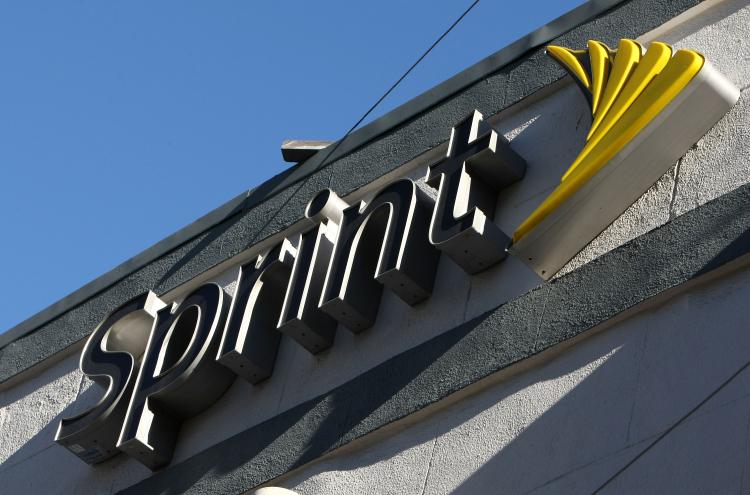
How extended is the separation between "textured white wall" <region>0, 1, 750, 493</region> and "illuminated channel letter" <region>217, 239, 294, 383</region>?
124 mm

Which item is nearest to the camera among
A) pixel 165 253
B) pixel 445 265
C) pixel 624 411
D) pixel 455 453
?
pixel 624 411

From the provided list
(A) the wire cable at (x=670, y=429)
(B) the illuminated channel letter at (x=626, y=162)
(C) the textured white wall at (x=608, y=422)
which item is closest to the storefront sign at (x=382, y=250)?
(B) the illuminated channel letter at (x=626, y=162)

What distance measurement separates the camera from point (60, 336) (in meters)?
13.2

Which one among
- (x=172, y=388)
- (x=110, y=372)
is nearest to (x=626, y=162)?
(x=172, y=388)

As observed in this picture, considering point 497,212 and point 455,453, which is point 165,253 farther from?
point 455,453

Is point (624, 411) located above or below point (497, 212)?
below

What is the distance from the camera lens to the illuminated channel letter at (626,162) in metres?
9.02

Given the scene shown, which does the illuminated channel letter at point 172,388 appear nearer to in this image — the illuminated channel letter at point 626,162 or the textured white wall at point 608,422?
the textured white wall at point 608,422

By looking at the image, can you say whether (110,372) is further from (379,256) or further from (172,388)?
(379,256)

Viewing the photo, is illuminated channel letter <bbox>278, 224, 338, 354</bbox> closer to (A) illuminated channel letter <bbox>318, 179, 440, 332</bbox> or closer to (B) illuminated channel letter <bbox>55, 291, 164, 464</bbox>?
(A) illuminated channel letter <bbox>318, 179, 440, 332</bbox>

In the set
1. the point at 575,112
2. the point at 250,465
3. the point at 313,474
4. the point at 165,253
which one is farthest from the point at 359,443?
the point at 165,253

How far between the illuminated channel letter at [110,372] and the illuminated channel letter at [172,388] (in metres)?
0.24

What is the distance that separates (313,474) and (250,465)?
688mm

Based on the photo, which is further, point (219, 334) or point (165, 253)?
point (165, 253)
